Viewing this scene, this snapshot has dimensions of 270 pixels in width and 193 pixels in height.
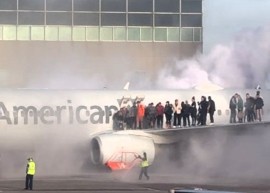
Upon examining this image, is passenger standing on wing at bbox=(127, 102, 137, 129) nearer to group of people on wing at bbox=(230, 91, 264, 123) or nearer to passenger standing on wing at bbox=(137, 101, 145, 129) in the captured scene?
passenger standing on wing at bbox=(137, 101, 145, 129)

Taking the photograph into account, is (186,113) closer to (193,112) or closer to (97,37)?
(193,112)

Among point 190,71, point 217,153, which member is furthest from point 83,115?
point 190,71

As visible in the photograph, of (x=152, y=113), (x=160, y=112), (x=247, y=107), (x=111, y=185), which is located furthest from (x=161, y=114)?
(x=111, y=185)

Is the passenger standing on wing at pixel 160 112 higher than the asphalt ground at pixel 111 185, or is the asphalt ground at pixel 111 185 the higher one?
the passenger standing on wing at pixel 160 112

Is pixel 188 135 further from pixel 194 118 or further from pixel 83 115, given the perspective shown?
pixel 83 115

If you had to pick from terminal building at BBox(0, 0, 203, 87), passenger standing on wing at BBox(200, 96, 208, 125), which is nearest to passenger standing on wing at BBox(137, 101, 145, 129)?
passenger standing on wing at BBox(200, 96, 208, 125)

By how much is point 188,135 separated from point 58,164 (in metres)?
5.60

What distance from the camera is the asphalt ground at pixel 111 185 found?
22.9 meters

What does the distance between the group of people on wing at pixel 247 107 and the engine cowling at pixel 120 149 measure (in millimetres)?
4369

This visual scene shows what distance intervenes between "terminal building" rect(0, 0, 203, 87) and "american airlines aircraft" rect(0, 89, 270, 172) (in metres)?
19.2

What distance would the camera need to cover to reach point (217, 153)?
30.3m

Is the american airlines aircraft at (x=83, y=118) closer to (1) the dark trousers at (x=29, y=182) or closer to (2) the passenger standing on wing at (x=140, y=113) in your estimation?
(2) the passenger standing on wing at (x=140, y=113)

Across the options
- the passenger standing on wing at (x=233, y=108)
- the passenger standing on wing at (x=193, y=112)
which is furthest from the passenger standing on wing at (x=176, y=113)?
the passenger standing on wing at (x=233, y=108)

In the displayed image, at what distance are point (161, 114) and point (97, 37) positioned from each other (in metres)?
23.2
